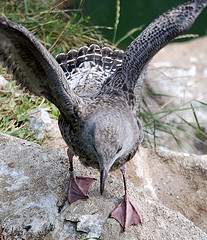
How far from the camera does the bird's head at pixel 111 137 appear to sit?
330 centimetres

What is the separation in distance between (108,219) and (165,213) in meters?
0.62

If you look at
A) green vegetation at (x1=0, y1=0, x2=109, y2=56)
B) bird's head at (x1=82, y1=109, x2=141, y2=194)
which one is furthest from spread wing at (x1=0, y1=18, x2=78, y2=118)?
green vegetation at (x1=0, y1=0, x2=109, y2=56)

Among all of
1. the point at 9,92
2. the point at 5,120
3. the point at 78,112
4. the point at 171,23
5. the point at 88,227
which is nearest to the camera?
the point at 88,227

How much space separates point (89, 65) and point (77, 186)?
2.13 meters

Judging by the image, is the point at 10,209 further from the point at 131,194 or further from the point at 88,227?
the point at 131,194

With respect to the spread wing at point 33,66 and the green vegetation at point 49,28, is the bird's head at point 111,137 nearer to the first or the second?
the spread wing at point 33,66

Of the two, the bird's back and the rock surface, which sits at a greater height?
the bird's back

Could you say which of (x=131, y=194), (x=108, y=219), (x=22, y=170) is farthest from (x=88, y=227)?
(x=22, y=170)

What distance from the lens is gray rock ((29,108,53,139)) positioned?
523 centimetres

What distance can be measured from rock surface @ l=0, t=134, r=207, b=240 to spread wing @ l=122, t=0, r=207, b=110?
1.19 meters

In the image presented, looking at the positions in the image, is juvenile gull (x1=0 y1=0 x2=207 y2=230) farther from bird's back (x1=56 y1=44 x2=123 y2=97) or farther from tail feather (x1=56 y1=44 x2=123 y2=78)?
tail feather (x1=56 y1=44 x2=123 y2=78)

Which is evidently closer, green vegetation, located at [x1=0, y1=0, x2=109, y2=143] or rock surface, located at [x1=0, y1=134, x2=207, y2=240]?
rock surface, located at [x1=0, y1=134, x2=207, y2=240]

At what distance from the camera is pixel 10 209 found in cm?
375

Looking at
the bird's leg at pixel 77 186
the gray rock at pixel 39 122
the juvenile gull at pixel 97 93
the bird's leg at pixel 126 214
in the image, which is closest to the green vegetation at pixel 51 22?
the gray rock at pixel 39 122
